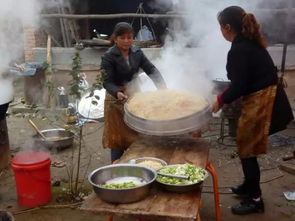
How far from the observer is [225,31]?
13.2ft

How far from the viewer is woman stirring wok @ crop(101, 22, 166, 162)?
15.2 ft

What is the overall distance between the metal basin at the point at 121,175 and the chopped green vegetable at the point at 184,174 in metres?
0.11

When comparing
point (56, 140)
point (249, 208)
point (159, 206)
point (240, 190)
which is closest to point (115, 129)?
point (240, 190)

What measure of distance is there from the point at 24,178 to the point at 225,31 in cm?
297

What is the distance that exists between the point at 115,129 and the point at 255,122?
1846 millimetres

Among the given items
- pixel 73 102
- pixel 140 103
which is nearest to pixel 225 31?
pixel 140 103

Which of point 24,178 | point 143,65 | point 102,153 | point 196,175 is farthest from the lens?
point 102,153

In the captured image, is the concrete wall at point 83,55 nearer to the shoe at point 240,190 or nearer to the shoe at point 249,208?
the shoe at point 240,190

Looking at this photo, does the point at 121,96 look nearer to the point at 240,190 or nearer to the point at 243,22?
the point at 243,22

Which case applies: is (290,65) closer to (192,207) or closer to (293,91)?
(293,91)

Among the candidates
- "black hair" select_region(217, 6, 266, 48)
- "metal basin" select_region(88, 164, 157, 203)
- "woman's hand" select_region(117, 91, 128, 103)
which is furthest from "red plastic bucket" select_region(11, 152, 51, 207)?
"black hair" select_region(217, 6, 266, 48)

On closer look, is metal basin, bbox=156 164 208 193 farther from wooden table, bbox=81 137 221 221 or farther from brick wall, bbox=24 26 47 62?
brick wall, bbox=24 26 47 62

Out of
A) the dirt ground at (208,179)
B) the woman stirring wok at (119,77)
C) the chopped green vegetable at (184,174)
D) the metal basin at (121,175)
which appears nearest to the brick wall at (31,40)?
the dirt ground at (208,179)

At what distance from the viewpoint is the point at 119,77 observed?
486cm
